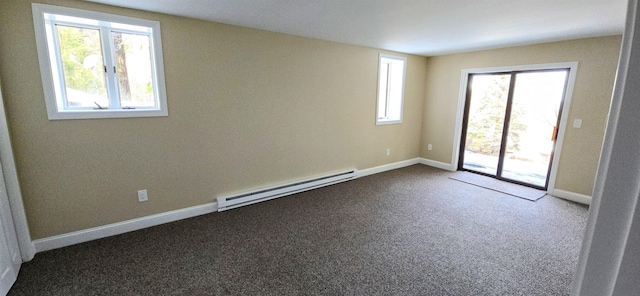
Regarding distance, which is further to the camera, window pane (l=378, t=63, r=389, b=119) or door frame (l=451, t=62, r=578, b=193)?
window pane (l=378, t=63, r=389, b=119)

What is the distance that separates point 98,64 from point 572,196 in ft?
19.8

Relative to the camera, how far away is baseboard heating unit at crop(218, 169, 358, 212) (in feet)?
11.2

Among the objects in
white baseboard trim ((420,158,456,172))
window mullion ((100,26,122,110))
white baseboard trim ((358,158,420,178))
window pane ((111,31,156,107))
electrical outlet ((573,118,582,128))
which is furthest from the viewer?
white baseboard trim ((420,158,456,172))

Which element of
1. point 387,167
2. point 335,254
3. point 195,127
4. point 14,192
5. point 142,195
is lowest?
point 335,254

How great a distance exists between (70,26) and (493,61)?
5.55 meters

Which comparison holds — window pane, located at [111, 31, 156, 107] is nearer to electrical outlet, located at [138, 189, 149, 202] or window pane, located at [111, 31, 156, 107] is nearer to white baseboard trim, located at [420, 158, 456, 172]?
electrical outlet, located at [138, 189, 149, 202]

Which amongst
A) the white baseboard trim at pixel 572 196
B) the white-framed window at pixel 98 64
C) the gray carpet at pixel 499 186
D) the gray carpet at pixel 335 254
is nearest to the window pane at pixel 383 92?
the gray carpet at pixel 499 186

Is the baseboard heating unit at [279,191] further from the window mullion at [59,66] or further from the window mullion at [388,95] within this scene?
the window mullion at [59,66]

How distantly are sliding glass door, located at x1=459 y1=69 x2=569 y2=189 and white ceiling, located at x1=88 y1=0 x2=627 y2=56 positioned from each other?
2.46ft

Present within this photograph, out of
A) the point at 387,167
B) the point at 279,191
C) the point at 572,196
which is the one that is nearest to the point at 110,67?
the point at 279,191

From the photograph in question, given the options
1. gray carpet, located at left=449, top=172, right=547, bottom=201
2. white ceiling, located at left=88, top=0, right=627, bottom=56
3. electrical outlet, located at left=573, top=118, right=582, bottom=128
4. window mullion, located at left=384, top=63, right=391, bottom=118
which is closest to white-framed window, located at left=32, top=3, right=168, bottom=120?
white ceiling, located at left=88, top=0, right=627, bottom=56

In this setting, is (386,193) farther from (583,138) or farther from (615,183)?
(615,183)

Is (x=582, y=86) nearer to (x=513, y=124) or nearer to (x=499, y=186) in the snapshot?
(x=513, y=124)

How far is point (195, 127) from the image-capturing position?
10.2 feet
